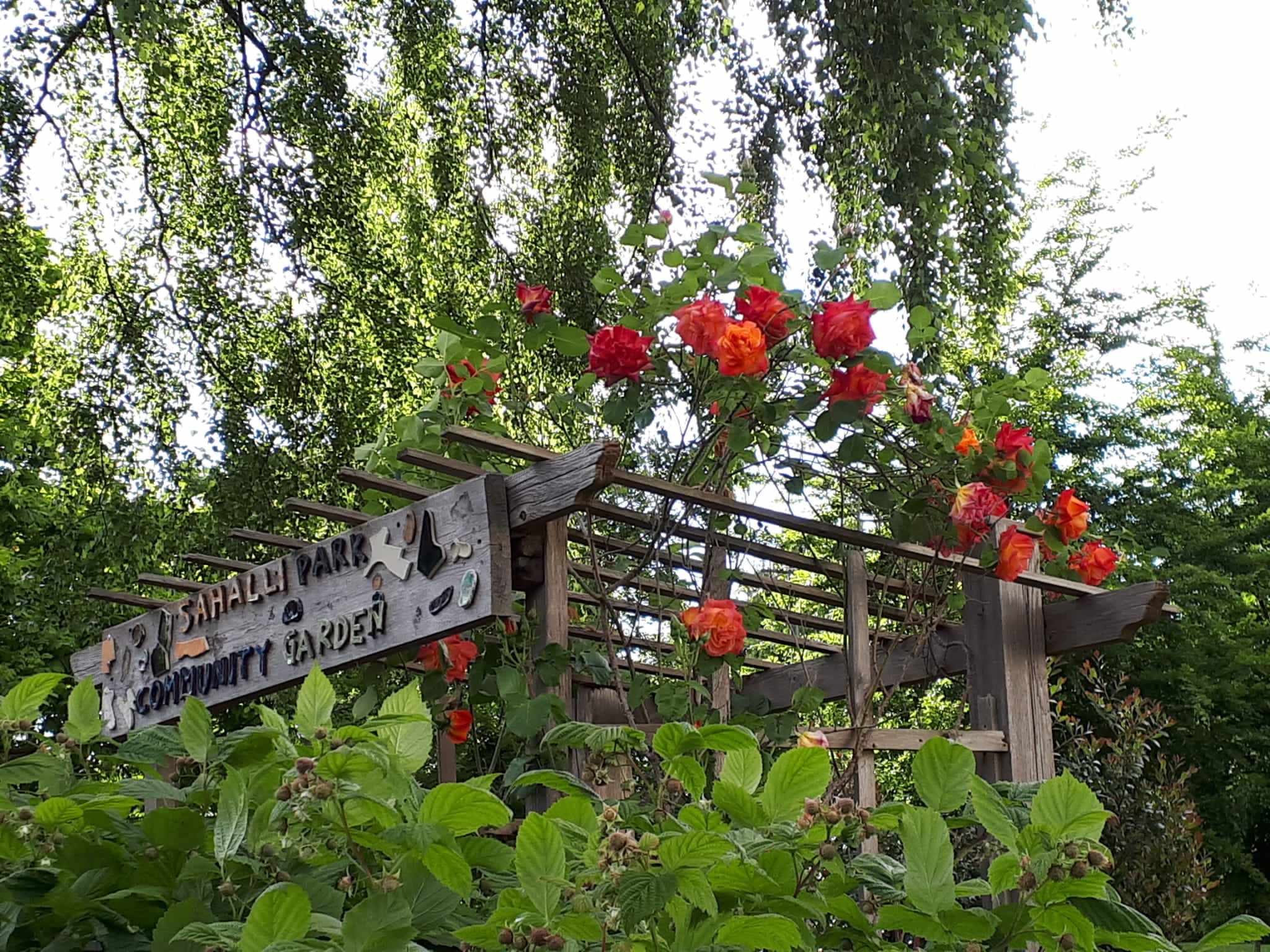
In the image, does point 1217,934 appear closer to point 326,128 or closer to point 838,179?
point 838,179

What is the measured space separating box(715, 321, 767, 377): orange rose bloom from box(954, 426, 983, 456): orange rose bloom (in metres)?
0.51

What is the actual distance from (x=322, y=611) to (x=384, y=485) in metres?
0.45

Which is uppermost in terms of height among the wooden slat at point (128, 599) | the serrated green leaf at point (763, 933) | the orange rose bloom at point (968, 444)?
the orange rose bloom at point (968, 444)

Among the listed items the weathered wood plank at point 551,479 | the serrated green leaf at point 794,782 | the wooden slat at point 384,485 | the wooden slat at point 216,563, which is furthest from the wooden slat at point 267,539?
the serrated green leaf at point 794,782

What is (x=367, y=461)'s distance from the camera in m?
3.18

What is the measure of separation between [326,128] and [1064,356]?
7147 mm

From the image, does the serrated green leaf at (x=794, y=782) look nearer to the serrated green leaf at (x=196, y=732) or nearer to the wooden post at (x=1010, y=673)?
the serrated green leaf at (x=196, y=732)

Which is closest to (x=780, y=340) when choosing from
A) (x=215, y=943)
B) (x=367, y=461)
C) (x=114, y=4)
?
(x=367, y=461)

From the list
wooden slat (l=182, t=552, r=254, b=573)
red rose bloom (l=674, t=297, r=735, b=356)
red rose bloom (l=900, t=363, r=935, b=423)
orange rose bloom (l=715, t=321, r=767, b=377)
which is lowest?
wooden slat (l=182, t=552, r=254, b=573)

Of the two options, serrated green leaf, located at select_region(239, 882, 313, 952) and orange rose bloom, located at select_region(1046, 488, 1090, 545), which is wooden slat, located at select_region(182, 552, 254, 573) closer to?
orange rose bloom, located at select_region(1046, 488, 1090, 545)

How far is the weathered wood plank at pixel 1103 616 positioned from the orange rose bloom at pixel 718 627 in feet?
3.02

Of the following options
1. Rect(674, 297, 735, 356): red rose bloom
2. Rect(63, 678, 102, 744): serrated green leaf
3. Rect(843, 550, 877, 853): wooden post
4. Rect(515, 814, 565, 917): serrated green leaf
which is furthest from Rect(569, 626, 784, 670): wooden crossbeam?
Rect(515, 814, 565, 917): serrated green leaf

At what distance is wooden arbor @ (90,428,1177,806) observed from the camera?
98.3 inches

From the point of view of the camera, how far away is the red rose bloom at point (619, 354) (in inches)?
100.0
